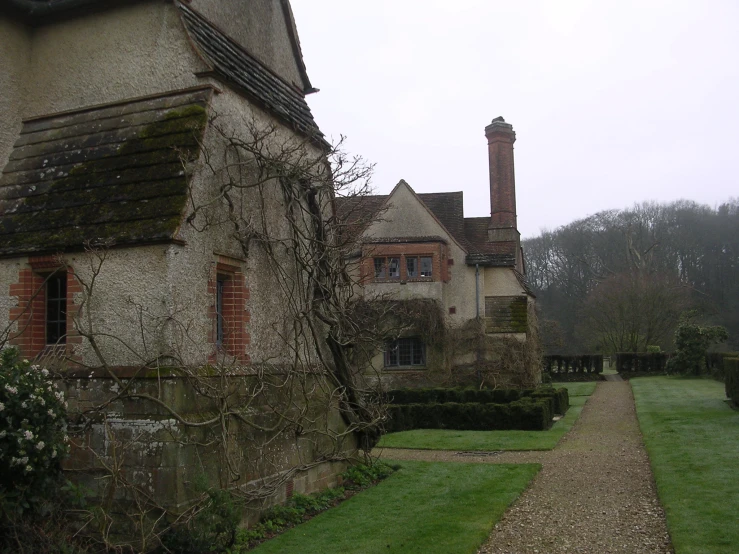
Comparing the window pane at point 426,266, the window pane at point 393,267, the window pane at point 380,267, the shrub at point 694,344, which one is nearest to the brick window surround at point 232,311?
the window pane at point 380,267

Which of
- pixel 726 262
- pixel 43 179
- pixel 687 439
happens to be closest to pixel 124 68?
pixel 43 179

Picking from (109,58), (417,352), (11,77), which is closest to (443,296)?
(417,352)

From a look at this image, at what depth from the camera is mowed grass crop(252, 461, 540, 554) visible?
7.42 metres

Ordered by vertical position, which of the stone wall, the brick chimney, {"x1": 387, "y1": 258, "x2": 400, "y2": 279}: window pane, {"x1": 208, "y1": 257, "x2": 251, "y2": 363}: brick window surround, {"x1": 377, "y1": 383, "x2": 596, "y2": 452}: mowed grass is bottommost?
{"x1": 377, "y1": 383, "x2": 596, "y2": 452}: mowed grass

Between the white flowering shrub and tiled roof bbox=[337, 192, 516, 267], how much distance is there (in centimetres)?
2088

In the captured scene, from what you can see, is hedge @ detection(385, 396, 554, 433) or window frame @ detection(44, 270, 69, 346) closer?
window frame @ detection(44, 270, 69, 346)

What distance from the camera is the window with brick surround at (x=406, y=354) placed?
26.8 metres

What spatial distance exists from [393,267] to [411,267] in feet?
2.33

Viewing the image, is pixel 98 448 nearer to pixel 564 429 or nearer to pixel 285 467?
pixel 285 467

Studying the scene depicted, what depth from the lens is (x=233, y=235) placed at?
333 inches

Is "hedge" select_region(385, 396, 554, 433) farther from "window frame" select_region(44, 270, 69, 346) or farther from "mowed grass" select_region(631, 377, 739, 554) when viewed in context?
"window frame" select_region(44, 270, 69, 346)

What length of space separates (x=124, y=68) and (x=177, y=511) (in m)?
5.54

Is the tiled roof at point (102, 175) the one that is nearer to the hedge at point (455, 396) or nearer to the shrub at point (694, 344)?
the hedge at point (455, 396)

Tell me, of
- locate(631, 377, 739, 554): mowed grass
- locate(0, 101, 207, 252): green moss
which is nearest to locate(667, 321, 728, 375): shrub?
locate(631, 377, 739, 554): mowed grass
